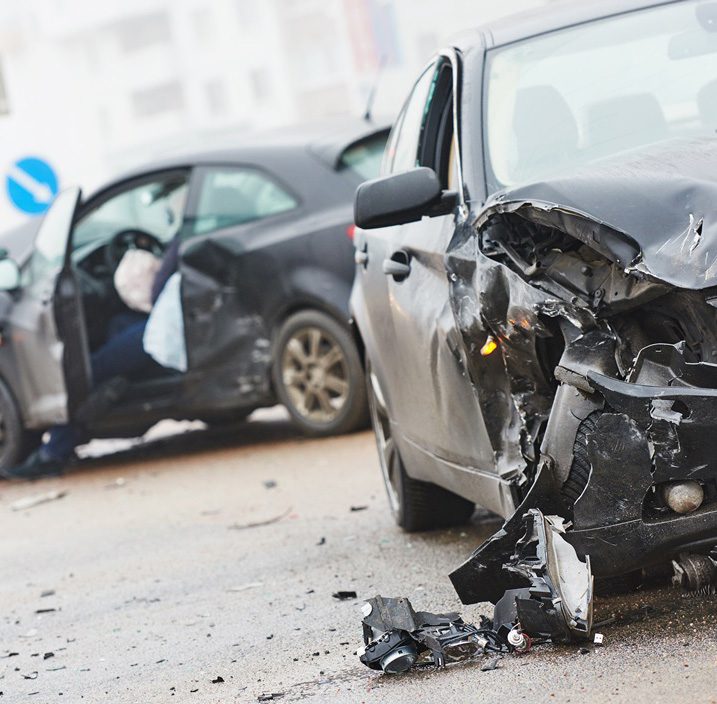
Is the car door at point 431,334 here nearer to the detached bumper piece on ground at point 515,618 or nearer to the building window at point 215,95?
the detached bumper piece on ground at point 515,618

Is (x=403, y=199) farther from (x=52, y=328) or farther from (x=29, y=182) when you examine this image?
(x=29, y=182)

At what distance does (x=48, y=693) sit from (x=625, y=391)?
215 centimetres

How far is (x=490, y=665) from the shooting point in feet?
13.7

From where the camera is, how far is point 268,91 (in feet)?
266

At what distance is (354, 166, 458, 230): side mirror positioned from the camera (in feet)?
16.4

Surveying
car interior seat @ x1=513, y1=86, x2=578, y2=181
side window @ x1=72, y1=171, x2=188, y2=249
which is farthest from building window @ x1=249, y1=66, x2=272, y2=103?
car interior seat @ x1=513, y1=86, x2=578, y2=181

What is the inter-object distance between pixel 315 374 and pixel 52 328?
1.78m

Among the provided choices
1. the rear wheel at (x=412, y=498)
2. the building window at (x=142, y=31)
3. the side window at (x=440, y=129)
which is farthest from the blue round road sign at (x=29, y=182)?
the building window at (x=142, y=31)

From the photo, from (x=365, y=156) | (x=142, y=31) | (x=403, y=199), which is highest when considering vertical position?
(x=403, y=199)

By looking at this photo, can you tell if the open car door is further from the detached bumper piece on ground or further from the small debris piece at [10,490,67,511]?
the detached bumper piece on ground

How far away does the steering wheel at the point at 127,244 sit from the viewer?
10.9 meters

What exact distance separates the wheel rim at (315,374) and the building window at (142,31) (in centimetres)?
7315

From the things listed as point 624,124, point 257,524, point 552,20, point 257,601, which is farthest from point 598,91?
point 257,524

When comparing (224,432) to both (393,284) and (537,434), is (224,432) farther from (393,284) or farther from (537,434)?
(537,434)
